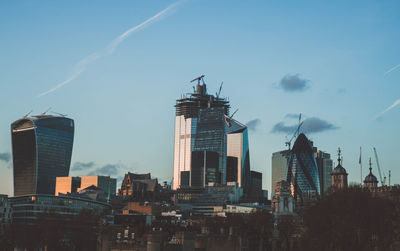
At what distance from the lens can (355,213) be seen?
4368 inches

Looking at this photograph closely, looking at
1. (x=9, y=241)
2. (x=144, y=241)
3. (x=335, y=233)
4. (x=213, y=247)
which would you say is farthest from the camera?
(x=9, y=241)

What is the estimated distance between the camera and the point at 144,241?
271 feet

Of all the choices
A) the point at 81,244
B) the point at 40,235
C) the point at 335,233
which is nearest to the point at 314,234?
the point at 335,233

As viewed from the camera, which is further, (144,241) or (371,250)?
(371,250)

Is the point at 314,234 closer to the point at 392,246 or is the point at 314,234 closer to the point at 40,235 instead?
the point at 392,246

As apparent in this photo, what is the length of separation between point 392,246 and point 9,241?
407ft

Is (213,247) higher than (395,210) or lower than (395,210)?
lower

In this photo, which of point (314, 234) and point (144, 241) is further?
point (314, 234)

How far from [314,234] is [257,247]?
19.6 metres

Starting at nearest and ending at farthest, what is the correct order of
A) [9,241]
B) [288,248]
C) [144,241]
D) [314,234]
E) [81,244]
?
[144,241] → [314,234] → [288,248] → [81,244] → [9,241]

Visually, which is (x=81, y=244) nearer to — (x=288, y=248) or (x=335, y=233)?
(x=288, y=248)

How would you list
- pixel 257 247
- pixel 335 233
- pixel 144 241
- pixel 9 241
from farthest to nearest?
pixel 9 241, pixel 335 233, pixel 257 247, pixel 144 241

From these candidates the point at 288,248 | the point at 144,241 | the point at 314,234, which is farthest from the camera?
the point at 288,248

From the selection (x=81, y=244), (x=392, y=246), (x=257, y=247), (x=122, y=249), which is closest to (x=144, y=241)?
(x=122, y=249)
